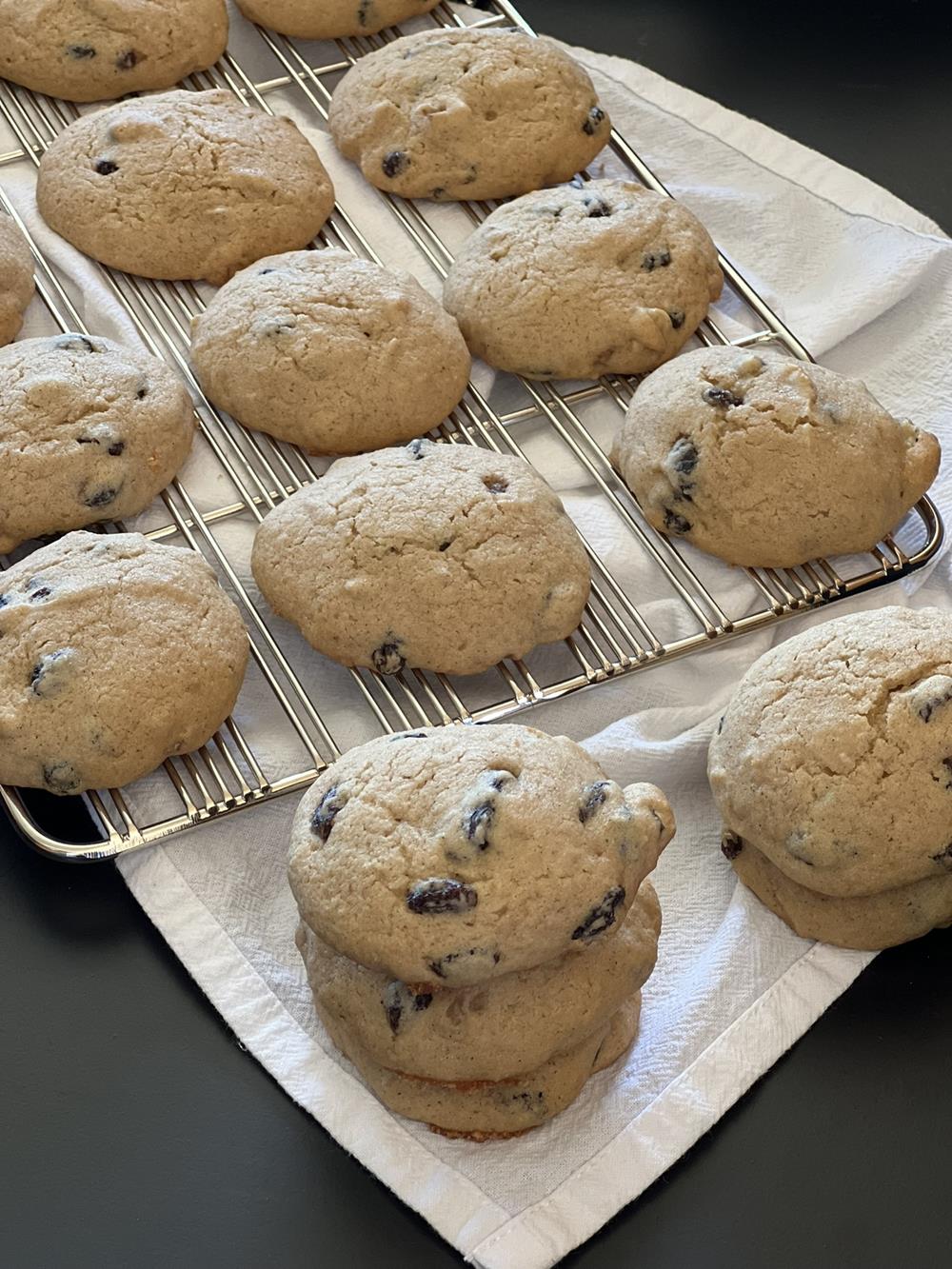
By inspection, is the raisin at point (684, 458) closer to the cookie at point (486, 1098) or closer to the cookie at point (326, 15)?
the cookie at point (486, 1098)

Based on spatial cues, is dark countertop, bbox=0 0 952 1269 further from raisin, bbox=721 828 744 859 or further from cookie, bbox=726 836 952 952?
raisin, bbox=721 828 744 859

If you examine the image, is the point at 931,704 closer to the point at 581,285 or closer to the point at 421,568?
the point at 421,568

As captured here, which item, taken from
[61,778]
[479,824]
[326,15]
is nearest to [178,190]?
[326,15]

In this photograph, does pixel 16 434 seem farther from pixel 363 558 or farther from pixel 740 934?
pixel 740 934

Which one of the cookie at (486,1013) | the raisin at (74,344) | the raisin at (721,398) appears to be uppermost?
the raisin at (721,398)

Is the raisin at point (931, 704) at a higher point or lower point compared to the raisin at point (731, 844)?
higher

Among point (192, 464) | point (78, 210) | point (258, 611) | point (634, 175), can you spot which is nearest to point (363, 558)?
point (258, 611)

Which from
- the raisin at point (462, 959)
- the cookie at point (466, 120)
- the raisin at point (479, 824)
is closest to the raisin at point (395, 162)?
the cookie at point (466, 120)
